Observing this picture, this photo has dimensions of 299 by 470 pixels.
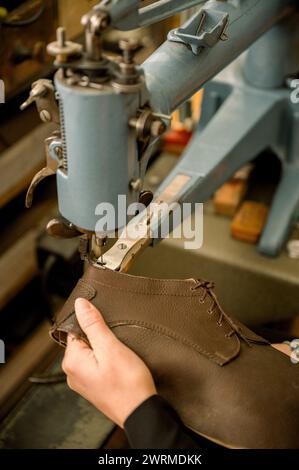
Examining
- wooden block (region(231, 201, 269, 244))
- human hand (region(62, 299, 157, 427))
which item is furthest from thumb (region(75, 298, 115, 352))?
wooden block (region(231, 201, 269, 244))

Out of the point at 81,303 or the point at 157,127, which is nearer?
the point at 157,127

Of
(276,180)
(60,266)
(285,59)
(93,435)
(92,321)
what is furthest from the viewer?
(60,266)

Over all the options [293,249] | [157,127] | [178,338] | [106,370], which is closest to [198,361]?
[178,338]

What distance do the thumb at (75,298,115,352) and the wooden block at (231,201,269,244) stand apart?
0.59m

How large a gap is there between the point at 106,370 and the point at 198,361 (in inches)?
5.6

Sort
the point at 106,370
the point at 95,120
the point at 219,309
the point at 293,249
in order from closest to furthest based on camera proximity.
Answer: the point at 95,120
the point at 106,370
the point at 219,309
the point at 293,249

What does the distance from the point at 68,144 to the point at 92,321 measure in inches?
9.5

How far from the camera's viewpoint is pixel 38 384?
1130mm

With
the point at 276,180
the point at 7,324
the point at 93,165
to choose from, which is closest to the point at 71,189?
the point at 93,165

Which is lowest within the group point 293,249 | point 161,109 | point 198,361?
point 293,249

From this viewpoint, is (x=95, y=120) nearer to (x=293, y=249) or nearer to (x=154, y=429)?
(x=154, y=429)

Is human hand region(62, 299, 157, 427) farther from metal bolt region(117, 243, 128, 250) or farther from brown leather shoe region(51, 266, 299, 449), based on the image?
metal bolt region(117, 243, 128, 250)

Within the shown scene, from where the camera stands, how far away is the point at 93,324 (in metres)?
0.75
